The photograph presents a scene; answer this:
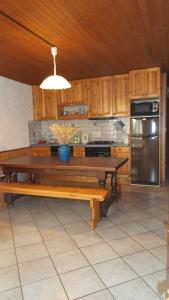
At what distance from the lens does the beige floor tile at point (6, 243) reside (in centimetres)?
245

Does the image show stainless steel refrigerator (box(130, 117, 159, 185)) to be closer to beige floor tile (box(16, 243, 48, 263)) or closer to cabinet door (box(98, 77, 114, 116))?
cabinet door (box(98, 77, 114, 116))

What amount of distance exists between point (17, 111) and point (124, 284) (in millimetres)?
4414

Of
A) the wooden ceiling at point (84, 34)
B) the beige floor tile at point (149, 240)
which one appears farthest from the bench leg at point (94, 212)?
the wooden ceiling at point (84, 34)

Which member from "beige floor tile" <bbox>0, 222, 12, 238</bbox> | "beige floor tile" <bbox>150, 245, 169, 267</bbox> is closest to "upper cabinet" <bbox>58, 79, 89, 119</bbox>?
"beige floor tile" <bbox>0, 222, 12, 238</bbox>

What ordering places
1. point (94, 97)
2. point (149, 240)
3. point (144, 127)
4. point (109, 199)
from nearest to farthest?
point (149, 240) → point (109, 199) → point (144, 127) → point (94, 97)

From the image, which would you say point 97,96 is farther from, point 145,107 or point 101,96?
point 145,107

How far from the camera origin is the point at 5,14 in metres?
2.27

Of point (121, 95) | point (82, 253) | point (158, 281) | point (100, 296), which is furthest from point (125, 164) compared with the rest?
point (100, 296)

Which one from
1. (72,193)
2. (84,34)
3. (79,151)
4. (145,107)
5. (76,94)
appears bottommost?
(72,193)

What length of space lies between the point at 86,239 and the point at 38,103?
406 cm

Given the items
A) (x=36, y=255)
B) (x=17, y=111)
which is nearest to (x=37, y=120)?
(x=17, y=111)

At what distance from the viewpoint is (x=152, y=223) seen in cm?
294

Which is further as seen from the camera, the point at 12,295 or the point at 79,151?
the point at 79,151

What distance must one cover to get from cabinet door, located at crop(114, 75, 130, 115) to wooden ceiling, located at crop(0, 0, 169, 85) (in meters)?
0.58
